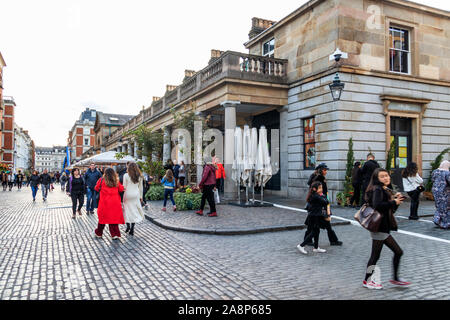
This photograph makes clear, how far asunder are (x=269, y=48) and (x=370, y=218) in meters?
15.6

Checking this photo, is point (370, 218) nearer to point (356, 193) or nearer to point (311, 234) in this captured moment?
point (311, 234)

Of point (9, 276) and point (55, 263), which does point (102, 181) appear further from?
point (9, 276)

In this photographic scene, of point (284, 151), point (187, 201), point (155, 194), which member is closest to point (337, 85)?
point (284, 151)

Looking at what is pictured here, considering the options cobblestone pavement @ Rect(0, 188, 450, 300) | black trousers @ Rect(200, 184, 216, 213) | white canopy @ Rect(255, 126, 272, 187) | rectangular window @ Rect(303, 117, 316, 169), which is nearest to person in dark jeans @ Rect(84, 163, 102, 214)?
cobblestone pavement @ Rect(0, 188, 450, 300)

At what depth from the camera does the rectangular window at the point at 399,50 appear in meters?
15.0

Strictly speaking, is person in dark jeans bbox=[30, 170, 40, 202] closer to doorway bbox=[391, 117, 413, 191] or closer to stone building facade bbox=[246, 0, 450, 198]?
stone building facade bbox=[246, 0, 450, 198]

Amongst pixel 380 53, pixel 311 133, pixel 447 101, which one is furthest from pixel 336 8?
pixel 447 101

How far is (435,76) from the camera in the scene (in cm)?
1567

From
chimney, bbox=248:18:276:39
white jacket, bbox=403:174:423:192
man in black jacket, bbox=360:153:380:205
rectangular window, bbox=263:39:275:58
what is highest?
chimney, bbox=248:18:276:39

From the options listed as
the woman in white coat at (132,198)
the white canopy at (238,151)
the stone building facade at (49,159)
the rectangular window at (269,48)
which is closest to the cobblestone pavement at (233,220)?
the woman in white coat at (132,198)

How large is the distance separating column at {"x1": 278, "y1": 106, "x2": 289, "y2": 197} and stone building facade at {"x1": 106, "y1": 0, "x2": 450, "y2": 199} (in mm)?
47

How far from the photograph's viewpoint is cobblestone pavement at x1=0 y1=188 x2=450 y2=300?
14.0 feet

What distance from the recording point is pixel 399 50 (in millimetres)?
15055
